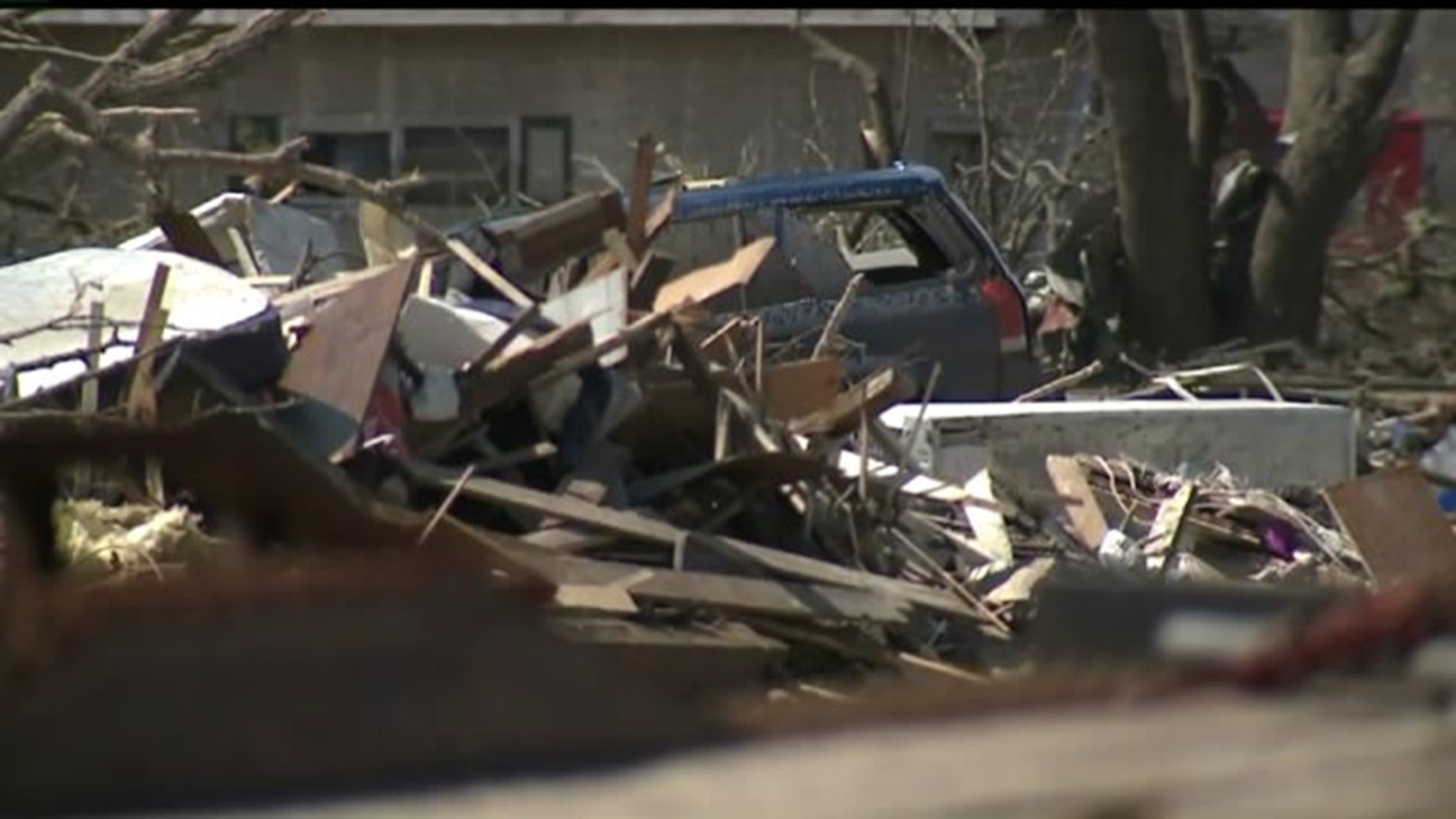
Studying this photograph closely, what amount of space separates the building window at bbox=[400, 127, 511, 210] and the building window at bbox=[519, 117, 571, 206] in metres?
0.21

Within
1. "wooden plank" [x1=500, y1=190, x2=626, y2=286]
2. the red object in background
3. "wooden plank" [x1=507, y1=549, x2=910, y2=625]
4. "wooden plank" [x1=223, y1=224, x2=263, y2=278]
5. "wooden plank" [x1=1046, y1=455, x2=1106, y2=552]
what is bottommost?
the red object in background

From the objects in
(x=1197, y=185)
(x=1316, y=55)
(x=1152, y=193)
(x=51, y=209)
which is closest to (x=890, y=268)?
(x=51, y=209)

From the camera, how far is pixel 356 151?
82.7ft

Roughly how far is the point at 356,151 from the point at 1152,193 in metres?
8.55

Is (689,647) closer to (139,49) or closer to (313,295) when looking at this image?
(313,295)

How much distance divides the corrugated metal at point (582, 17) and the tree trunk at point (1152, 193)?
2.97 meters

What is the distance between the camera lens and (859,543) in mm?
7949

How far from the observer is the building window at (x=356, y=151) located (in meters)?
25.0

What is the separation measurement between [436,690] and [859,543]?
5.68 m

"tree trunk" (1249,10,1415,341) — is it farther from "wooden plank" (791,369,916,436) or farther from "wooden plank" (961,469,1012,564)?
"wooden plank" (961,469,1012,564)

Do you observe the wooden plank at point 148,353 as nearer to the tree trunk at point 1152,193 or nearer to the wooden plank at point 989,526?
the wooden plank at point 989,526

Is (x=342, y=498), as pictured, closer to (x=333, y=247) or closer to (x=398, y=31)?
(x=333, y=247)

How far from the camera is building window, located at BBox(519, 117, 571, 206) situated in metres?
25.1

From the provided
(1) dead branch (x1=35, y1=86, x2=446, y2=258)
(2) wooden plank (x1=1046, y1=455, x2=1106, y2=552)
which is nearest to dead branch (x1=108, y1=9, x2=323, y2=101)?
(1) dead branch (x1=35, y1=86, x2=446, y2=258)
